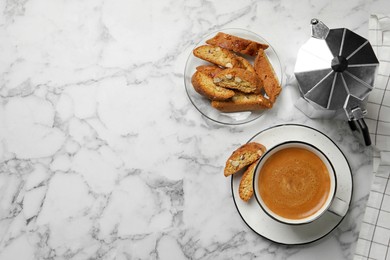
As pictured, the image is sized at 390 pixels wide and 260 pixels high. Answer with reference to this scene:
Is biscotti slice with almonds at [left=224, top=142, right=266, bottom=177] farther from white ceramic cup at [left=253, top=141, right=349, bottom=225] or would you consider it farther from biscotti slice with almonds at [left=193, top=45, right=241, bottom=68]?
biscotti slice with almonds at [left=193, top=45, right=241, bottom=68]

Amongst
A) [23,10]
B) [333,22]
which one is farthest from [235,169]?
[23,10]

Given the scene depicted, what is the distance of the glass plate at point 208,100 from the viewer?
1.45 m

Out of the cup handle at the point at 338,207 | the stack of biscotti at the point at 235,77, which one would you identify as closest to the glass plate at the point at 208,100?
the stack of biscotti at the point at 235,77

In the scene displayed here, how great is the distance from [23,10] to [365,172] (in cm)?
95

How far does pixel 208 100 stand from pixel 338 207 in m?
0.39

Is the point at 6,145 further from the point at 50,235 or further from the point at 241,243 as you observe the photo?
the point at 241,243

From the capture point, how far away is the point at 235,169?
4.66 feet

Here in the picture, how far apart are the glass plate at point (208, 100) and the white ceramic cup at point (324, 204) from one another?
0.41 feet

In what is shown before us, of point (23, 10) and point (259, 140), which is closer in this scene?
point (259, 140)

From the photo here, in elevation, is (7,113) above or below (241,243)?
above

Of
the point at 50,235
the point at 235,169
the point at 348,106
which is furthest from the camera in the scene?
the point at 50,235

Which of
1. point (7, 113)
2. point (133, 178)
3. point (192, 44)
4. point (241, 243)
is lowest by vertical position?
point (241, 243)

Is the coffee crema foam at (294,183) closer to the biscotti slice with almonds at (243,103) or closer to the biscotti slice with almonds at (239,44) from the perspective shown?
the biscotti slice with almonds at (243,103)

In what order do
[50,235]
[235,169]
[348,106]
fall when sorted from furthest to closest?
1. [50,235]
2. [235,169]
3. [348,106]
